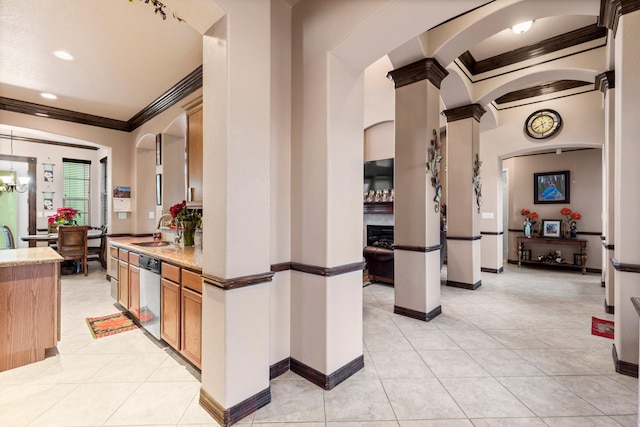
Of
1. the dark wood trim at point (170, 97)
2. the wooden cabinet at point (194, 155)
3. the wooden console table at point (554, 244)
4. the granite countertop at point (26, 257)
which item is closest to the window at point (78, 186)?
the dark wood trim at point (170, 97)

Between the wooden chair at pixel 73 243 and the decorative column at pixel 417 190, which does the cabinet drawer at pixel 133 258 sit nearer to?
the decorative column at pixel 417 190

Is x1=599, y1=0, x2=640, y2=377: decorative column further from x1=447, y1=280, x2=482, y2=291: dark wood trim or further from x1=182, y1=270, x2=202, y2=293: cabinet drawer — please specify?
x1=182, y1=270, x2=202, y2=293: cabinet drawer

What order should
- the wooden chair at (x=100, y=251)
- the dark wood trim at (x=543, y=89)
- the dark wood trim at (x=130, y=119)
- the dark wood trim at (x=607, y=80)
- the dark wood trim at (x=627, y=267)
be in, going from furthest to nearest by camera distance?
the wooden chair at (x=100, y=251)
the dark wood trim at (x=543, y=89)
the dark wood trim at (x=130, y=119)
the dark wood trim at (x=607, y=80)
the dark wood trim at (x=627, y=267)

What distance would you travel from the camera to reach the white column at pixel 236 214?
1.74 metres

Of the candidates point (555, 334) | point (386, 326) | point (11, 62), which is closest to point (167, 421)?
point (386, 326)

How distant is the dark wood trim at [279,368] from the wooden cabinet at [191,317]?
1.81 feet

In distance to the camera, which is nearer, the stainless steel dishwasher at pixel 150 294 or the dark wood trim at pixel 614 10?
the dark wood trim at pixel 614 10

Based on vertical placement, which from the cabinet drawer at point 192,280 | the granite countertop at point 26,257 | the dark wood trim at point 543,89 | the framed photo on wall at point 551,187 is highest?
the dark wood trim at point 543,89

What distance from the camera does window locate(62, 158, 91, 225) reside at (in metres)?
7.10

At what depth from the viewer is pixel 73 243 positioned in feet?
18.7

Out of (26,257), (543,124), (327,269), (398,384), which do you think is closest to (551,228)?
(543,124)

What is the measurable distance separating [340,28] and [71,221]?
7.16 metres

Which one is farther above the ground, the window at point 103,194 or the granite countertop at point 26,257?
the window at point 103,194

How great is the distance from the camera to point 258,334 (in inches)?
74.0
